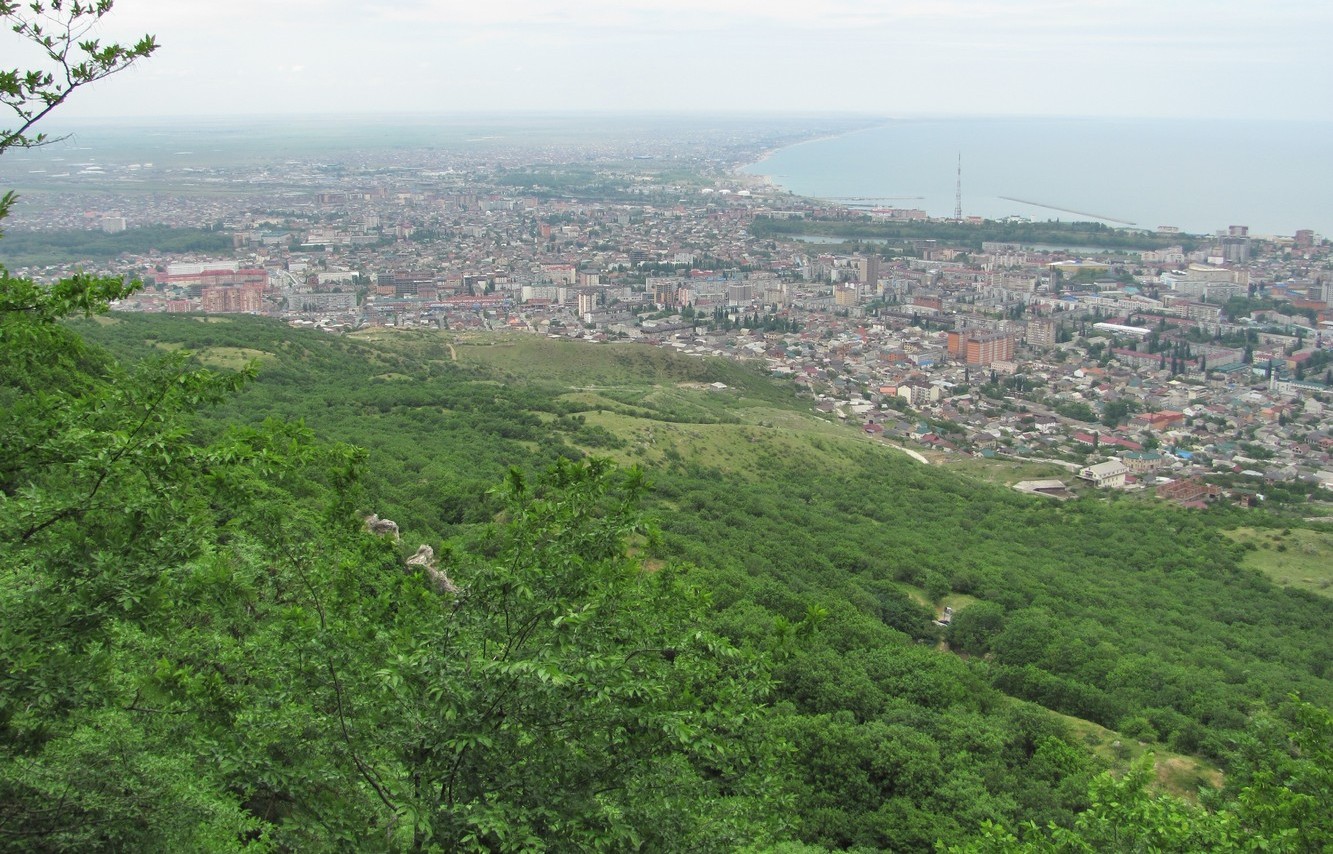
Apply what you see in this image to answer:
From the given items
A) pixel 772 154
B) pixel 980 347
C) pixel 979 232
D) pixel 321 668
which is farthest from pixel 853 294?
pixel 772 154

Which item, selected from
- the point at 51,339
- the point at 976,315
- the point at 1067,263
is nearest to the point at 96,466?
the point at 51,339

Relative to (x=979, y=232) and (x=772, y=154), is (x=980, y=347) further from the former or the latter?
(x=772, y=154)

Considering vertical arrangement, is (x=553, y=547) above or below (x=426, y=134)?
below

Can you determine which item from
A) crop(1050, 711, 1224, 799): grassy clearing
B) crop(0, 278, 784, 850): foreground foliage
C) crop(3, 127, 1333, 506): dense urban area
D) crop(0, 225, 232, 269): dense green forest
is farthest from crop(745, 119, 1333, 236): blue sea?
crop(0, 278, 784, 850): foreground foliage

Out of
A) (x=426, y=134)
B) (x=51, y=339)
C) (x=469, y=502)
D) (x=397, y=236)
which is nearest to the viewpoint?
(x=51, y=339)

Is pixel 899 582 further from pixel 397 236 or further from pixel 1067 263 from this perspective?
pixel 397 236

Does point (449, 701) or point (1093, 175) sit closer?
point (449, 701)

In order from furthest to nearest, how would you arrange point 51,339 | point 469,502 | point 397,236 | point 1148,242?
point 397,236
point 1148,242
point 469,502
point 51,339
